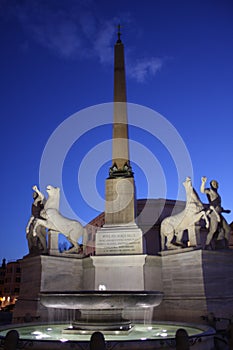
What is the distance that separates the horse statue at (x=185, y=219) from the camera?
584 inches

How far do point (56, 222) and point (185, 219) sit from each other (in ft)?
19.0

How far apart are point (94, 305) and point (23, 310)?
6984 mm

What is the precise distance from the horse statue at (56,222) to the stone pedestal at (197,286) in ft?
14.6

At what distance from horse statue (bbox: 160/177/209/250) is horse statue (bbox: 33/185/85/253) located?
3.99 m

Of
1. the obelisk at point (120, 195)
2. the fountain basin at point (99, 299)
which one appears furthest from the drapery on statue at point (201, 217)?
the fountain basin at point (99, 299)

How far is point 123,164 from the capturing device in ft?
54.5

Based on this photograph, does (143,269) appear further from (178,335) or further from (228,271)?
(178,335)

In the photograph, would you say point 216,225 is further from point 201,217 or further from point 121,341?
point 121,341

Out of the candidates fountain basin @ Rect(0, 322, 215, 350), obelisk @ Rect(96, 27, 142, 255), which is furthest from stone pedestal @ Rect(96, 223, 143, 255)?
fountain basin @ Rect(0, 322, 215, 350)

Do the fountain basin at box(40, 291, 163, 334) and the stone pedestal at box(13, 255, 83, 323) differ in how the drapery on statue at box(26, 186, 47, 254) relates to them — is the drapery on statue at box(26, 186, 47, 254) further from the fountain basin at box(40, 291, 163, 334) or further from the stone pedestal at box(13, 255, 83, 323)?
the fountain basin at box(40, 291, 163, 334)

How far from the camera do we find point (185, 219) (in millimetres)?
15078

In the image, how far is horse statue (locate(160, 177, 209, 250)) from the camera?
14.8 meters

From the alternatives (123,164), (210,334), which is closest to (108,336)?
(210,334)

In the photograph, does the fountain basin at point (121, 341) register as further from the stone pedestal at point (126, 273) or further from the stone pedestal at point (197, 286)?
the stone pedestal at point (126, 273)
